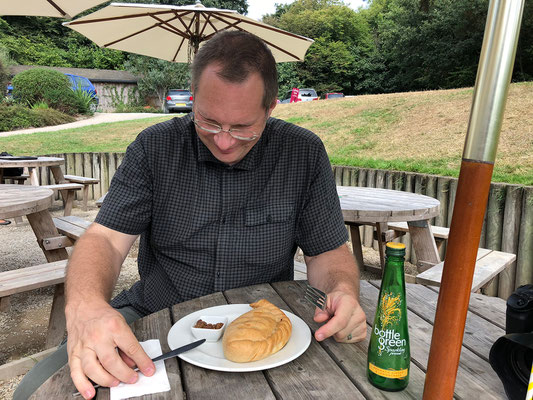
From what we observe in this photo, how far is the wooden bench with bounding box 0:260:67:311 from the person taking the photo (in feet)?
8.09

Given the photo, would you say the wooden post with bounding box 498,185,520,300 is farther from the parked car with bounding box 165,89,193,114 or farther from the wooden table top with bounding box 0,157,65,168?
the parked car with bounding box 165,89,193,114

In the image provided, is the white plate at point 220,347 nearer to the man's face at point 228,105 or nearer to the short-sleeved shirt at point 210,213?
the short-sleeved shirt at point 210,213

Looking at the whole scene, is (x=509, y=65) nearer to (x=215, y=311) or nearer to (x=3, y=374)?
(x=215, y=311)

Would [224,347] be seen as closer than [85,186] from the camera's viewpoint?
Yes

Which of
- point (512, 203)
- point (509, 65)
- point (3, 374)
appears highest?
point (509, 65)

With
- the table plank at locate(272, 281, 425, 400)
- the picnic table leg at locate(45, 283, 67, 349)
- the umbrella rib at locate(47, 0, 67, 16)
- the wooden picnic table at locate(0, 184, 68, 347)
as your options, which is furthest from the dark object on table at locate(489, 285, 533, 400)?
the umbrella rib at locate(47, 0, 67, 16)

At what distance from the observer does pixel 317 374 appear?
989 mm

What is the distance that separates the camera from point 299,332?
1139 millimetres

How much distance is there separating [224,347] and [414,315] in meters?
0.63

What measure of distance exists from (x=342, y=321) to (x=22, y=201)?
2.78 m

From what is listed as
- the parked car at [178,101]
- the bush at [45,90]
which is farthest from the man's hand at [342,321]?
the parked car at [178,101]

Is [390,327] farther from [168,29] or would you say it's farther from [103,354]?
[168,29]

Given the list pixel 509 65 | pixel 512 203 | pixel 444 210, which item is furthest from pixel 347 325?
pixel 444 210

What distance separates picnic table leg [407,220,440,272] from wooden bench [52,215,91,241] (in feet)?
9.04
